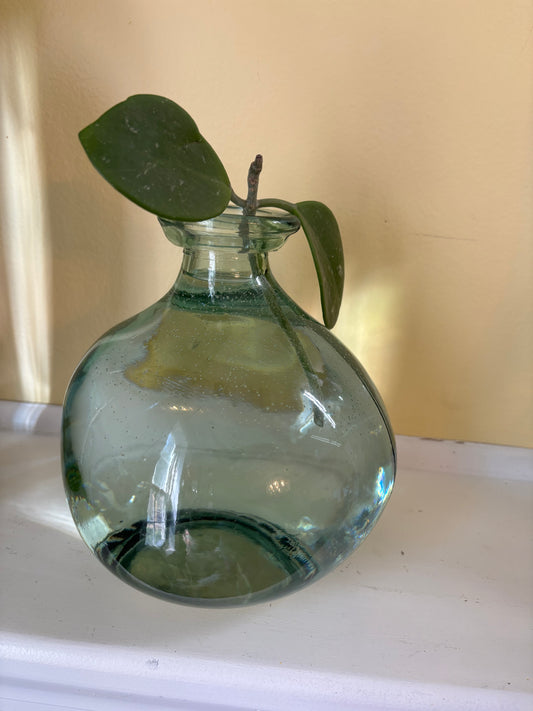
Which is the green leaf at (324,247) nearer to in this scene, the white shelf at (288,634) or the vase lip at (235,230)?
the vase lip at (235,230)

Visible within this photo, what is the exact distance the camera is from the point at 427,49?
0.60m

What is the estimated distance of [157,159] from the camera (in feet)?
1.19

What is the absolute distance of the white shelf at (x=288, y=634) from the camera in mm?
420

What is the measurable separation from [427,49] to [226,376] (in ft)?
1.21

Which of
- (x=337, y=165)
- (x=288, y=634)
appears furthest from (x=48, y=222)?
(x=288, y=634)

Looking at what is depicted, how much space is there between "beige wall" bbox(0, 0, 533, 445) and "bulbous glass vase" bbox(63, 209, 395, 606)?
219 millimetres

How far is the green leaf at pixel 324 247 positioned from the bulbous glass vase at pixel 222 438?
11 millimetres

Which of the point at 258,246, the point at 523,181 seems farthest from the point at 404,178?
the point at 258,246

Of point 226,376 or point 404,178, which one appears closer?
point 226,376

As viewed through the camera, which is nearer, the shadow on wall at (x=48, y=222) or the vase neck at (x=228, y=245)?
the vase neck at (x=228, y=245)

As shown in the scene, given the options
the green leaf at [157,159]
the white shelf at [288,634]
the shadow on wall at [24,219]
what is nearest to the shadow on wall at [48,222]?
the shadow on wall at [24,219]

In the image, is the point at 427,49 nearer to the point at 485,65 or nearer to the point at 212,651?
the point at 485,65

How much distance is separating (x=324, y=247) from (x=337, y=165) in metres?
0.21

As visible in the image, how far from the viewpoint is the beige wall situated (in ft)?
1.97
